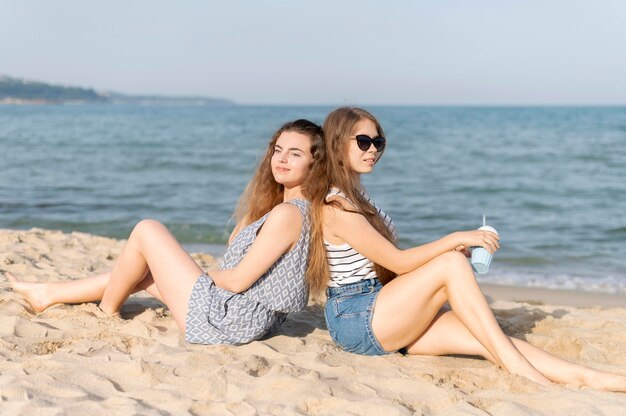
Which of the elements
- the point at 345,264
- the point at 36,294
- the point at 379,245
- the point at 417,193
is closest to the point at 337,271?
the point at 345,264

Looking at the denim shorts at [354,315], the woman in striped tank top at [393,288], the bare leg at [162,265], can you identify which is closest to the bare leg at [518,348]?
the woman in striped tank top at [393,288]

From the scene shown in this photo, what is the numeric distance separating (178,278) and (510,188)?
1213 centimetres

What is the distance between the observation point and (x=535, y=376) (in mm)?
3676

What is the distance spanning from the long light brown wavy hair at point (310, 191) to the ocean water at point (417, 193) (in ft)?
3.24

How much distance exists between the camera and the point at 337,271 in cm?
405

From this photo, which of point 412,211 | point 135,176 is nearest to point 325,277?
point 412,211

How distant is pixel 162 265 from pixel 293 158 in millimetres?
1002

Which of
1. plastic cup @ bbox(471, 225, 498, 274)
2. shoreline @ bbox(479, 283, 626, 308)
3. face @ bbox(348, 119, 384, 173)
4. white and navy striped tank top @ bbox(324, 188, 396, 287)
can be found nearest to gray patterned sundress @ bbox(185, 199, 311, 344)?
white and navy striped tank top @ bbox(324, 188, 396, 287)

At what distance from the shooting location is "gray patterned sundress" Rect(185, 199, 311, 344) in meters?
4.01

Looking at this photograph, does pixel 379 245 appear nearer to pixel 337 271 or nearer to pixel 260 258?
pixel 337 271

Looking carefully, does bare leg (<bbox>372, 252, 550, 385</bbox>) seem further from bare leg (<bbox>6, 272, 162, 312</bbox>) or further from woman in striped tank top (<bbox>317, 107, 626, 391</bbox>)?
bare leg (<bbox>6, 272, 162, 312</bbox>)

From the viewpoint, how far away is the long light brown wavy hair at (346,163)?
401 centimetres

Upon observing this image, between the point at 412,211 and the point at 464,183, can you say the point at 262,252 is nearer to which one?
the point at 412,211

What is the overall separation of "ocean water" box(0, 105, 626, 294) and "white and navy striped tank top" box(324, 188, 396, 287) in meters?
1.44
